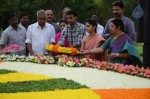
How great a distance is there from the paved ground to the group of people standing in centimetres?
62

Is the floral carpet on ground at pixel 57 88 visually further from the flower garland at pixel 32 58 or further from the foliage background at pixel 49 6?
the foliage background at pixel 49 6

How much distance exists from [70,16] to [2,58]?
8.81ft

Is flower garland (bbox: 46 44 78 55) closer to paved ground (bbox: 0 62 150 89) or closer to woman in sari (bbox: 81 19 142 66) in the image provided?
paved ground (bbox: 0 62 150 89)

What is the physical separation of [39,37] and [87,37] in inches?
69.6

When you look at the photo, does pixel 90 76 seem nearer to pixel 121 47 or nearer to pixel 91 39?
pixel 121 47

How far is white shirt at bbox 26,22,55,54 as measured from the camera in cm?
1125

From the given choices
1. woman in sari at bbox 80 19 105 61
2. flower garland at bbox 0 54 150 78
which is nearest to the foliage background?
flower garland at bbox 0 54 150 78

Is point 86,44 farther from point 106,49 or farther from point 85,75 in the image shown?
point 85,75

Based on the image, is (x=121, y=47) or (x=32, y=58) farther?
(x=32, y=58)

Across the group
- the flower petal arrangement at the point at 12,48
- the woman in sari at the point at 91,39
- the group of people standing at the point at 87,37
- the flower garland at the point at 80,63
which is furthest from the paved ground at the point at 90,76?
the flower petal arrangement at the point at 12,48

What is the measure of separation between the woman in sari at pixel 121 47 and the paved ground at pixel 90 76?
0.49 metres

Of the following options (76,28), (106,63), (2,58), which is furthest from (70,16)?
(2,58)

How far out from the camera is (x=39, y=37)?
11.3 metres

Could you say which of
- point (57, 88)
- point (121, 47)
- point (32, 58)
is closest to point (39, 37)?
point (32, 58)
